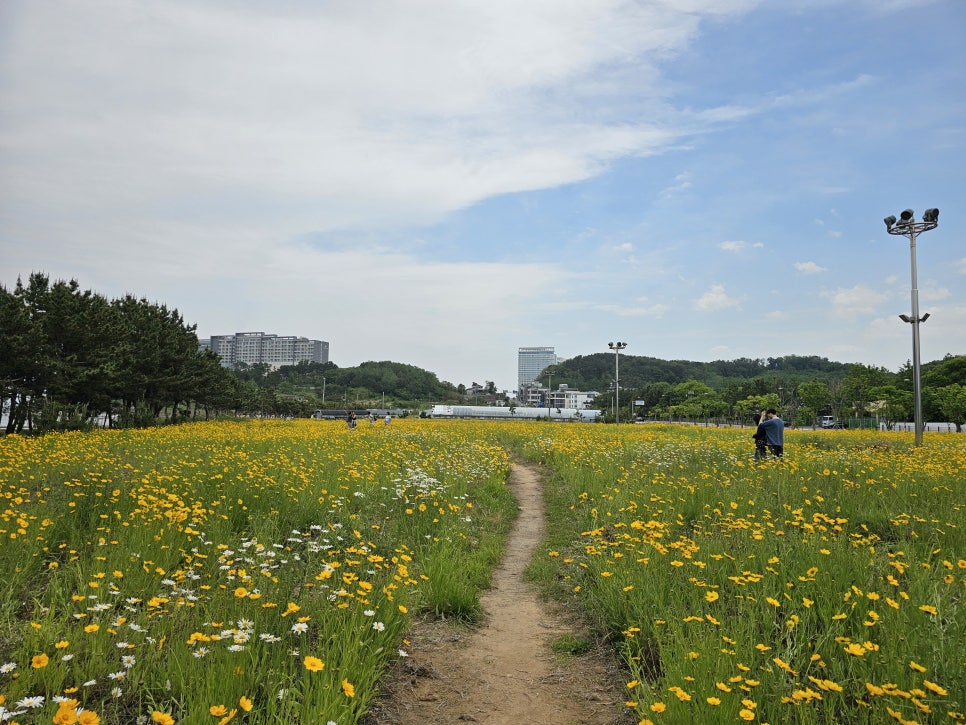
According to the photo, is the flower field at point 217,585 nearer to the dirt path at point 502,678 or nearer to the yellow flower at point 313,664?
the yellow flower at point 313,664

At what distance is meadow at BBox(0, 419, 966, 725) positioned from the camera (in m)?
3.20

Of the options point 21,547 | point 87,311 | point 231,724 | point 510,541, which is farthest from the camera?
point 87,311

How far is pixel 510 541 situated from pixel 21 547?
6.01 meters

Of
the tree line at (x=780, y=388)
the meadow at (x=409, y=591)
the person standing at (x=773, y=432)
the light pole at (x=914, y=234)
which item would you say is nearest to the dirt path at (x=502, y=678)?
the meadow at (x=409, y=591)

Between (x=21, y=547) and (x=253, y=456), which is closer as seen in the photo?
(x=21, y=547)

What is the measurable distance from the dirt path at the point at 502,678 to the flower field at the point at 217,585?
0.27 m

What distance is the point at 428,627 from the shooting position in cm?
531

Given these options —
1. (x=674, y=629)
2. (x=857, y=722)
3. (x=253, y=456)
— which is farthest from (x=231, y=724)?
(x=253, y=456)

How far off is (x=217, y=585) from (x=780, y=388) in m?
97.1

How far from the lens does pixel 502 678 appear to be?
4.52m

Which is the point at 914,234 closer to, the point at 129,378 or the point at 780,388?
the point at 129,378

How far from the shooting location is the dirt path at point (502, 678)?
392cm

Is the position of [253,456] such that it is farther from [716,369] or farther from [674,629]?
[716,369]

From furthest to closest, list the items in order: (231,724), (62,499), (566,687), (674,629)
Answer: (62,499), (566,687), (674,629), (231,724)
